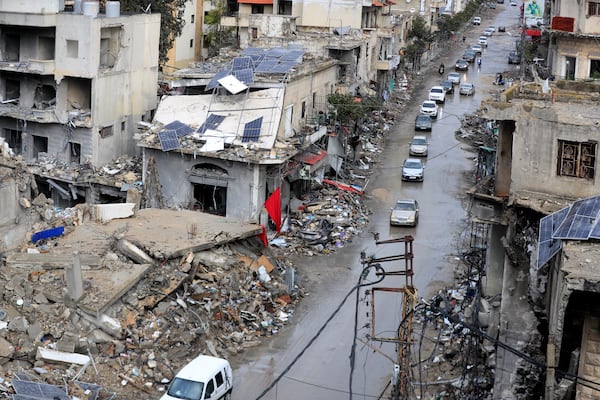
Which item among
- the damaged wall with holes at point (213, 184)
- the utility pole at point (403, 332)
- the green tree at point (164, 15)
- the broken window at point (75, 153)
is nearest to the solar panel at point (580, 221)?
the utility pole at point (403, 332)

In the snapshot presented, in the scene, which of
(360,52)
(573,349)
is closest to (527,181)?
(573,349)

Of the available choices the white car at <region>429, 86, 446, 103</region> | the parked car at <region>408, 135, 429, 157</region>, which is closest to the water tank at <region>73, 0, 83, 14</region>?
the parked car at <region>408, 135, 429, 157</region>

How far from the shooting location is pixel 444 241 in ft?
135

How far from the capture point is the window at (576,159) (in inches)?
1017

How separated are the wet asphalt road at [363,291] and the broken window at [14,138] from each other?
15.7 m

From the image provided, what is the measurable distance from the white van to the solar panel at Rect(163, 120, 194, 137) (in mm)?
17249

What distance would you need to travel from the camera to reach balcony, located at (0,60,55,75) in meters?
44.2

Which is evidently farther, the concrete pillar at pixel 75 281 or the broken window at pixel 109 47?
the broken window at pixel 109 47

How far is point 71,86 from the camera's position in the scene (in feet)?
148

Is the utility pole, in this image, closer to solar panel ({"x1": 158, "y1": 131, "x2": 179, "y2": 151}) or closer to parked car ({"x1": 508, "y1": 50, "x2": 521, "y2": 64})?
solar panel ({"x1": 158, "y1": 131, "x2": 179, "y2": 151})

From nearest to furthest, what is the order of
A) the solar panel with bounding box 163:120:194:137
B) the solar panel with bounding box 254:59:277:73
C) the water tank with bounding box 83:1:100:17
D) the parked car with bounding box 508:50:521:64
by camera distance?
the solar panel with bounding box 163:120:194:137, the solar panel with bounding box 254:59:277:73, the water tank with bounding box 83:1:100:17, the parked car with bounding box 508:50:521:64

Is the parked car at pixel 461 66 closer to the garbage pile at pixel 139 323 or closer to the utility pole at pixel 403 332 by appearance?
the garbage pile at pixel 139 323

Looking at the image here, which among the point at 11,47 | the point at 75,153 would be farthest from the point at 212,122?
the point at 11,47

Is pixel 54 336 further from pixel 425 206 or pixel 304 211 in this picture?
pixel 425 206
